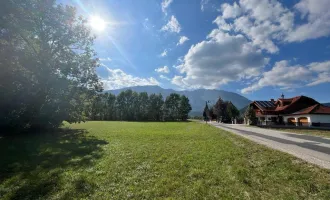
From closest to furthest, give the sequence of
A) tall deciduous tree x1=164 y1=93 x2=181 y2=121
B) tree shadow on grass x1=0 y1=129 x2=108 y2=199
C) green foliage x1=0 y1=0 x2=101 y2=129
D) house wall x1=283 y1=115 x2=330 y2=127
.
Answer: tree shadow on grass x1=0 y1=129 x2=108 y2=199
green foliage x1=0 y1=0 x2=101 y2=129
house wall x1=283 y1=115 x2=330 y2=127
tall deciduous tree x1=164 y1=93 x2=181 y2=121

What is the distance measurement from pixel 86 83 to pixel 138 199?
23359 mm

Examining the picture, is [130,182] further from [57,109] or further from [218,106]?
[218,106]

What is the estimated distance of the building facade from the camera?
130 ft

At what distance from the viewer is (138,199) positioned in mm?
5734

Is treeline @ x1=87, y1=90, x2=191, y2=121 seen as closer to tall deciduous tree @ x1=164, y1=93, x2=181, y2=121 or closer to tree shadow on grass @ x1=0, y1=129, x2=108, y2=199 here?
tall deciduous tree @ x1=164, y1=93, x2=181, y2=121

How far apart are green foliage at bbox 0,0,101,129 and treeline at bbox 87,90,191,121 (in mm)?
75826

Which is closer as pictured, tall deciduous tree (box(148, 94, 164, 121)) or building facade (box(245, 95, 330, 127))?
building facade (box(245, 95, 330, 127))

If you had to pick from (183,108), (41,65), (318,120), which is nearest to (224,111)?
(183,108)

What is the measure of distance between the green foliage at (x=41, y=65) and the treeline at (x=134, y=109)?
2985 inches

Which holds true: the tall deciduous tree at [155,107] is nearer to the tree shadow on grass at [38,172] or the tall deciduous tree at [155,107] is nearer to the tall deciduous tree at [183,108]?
the tall deciduous tree at [183,108]

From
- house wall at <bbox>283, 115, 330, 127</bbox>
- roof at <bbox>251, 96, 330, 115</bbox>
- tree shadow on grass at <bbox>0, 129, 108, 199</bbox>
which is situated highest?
roof at <bbox>251, 96, 330, 115</bbox>

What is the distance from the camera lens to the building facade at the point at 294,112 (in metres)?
39.7

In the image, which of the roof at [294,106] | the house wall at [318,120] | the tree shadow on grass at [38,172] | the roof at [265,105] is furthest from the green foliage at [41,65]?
the roof at [265,105]

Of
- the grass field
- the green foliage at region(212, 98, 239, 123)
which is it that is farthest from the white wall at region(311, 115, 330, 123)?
the green foliage at region(212, 98, 239, 123)
